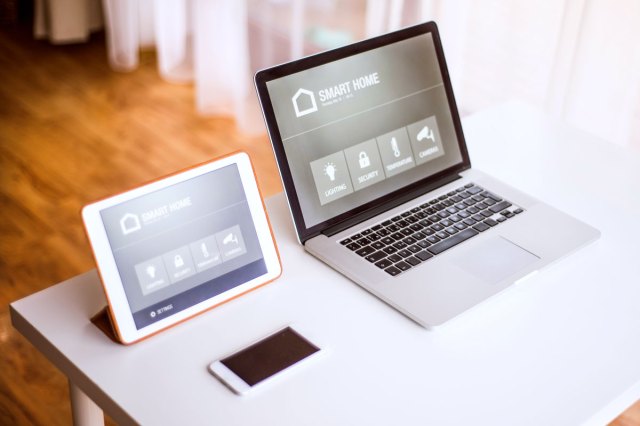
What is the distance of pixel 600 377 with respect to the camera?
3.00 ft

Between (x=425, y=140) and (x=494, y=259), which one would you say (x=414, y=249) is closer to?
(x=494, y=259)

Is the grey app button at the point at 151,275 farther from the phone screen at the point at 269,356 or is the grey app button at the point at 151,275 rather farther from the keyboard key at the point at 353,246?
the keyboard key at the point at 353,246

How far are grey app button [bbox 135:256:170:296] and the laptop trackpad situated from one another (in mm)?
383

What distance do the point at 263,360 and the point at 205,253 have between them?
154 millimetres

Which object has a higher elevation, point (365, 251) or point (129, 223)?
point (129, 223)

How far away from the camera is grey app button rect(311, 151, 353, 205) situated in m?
1.10

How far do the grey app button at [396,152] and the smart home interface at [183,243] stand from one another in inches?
10.1

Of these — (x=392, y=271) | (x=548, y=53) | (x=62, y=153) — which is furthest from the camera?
(x=62, y=153)

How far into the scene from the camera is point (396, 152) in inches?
46.7

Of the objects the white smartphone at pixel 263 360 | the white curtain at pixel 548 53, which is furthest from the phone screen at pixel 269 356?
the white curtain at pixel 548 53

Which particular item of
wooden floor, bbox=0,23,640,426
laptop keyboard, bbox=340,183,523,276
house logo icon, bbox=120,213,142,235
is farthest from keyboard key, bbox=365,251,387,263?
wooden floor, bbox=0,23,640,426

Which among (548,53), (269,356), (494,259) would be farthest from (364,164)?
(548,53)

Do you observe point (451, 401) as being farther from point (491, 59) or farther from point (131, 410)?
point (491, 59)

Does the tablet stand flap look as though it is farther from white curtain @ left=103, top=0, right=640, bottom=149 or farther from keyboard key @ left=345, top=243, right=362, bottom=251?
white curtain @ left=103, top=0, right=640, bottom=149
